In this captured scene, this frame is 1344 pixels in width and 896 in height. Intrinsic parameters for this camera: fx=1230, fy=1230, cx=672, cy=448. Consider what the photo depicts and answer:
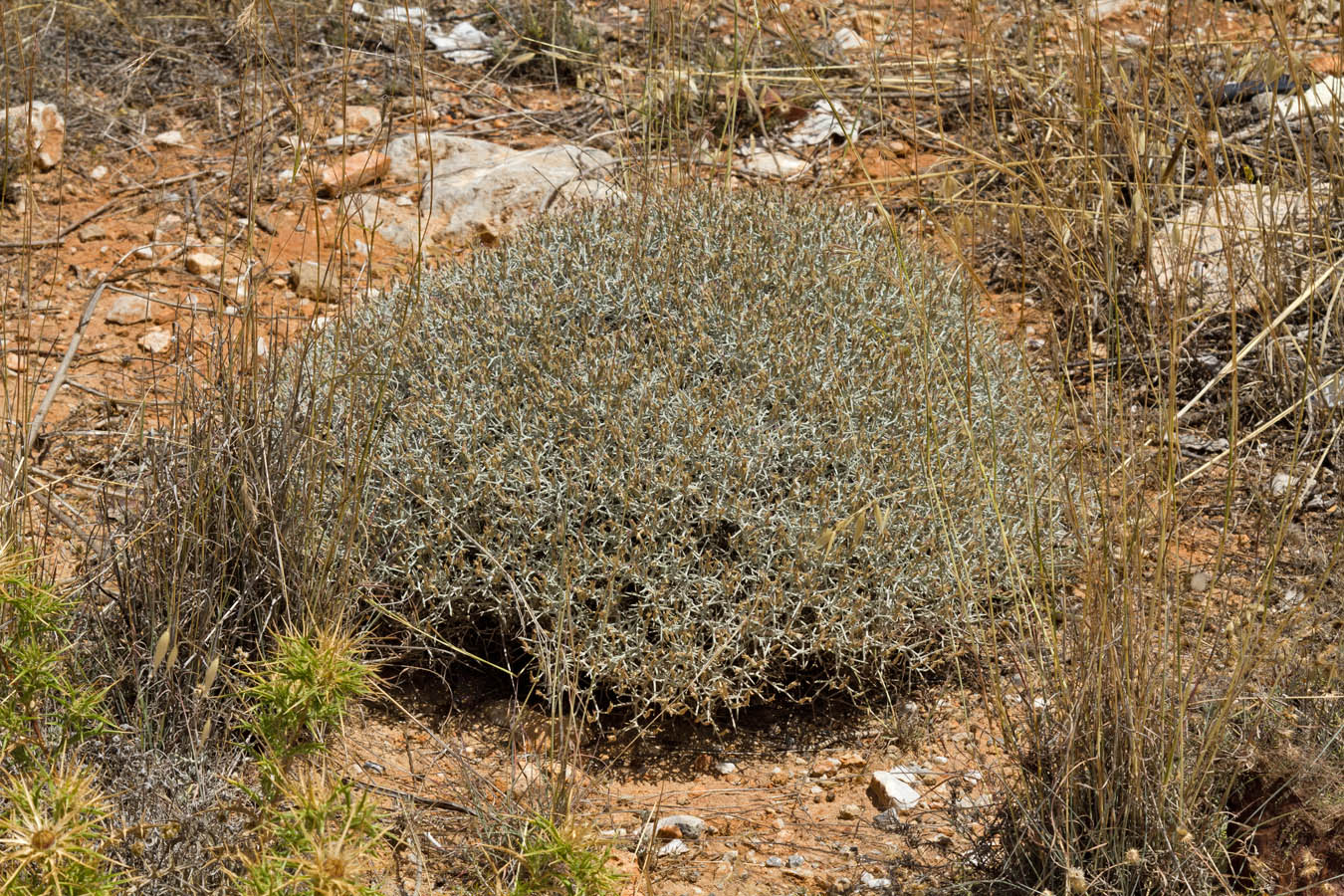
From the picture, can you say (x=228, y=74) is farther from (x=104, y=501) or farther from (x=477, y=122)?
(x=104, y=501)

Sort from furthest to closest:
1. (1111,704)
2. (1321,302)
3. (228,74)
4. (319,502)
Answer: (228,74)
(1321,302)
(319,502)
(1111,704)

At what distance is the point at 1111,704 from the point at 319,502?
1623 millimetres

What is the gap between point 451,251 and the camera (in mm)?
4797

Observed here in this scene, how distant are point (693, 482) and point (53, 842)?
1559mm

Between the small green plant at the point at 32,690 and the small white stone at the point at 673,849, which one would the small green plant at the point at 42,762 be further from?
the small white stone at the point at 673,849

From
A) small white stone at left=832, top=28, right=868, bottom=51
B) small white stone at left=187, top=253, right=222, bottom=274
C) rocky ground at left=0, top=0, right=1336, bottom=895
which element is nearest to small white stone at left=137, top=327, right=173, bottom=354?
rocky ground at left=0, top=0, right=1336, bottom=895

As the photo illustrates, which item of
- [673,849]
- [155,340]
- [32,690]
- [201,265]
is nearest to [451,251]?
[201,265]

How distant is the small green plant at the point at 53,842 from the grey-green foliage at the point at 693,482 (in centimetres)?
96

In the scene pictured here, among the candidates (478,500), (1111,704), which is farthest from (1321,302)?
(478,500)

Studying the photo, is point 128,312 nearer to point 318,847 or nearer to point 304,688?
point 304,688

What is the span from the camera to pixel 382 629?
299cm

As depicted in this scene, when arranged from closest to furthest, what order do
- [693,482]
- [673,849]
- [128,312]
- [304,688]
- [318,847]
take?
[318,847], [304,688], [673,849], [693,482], [128,312]

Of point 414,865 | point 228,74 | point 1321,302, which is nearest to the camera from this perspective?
point 414,865

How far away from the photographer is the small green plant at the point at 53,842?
1578 millimetres
